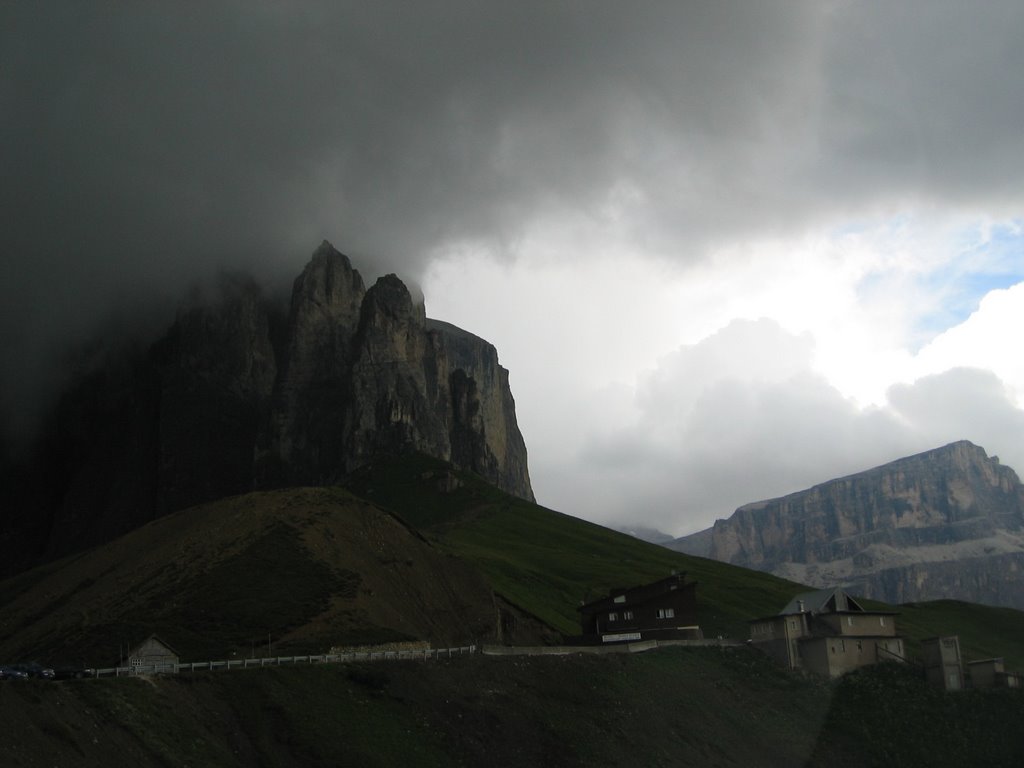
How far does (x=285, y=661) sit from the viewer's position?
65875mm

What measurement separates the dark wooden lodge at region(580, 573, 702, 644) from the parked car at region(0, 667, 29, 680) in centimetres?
6134

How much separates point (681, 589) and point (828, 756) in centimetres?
3799

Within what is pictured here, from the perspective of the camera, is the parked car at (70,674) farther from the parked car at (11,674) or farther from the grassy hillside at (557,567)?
the grassy hillside at (557,567)

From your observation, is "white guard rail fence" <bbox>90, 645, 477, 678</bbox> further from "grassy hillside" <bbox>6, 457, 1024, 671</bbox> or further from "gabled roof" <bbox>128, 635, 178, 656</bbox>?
"grassy hillside" <bbox>6, 457, 1024, 671</bbox>

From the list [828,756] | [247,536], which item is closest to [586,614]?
[247,536]

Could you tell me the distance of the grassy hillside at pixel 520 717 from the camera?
48719 mm

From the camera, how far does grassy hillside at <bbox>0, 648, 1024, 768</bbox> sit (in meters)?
48.7

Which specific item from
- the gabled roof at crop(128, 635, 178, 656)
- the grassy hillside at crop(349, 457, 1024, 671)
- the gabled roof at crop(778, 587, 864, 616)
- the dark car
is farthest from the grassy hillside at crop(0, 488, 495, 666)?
the gabled roof at crop(778, 587, 864, 616)

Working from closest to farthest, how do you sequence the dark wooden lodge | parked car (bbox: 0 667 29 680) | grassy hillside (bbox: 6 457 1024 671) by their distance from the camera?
parked car (bbox: 0 667 29 680) → grassy hillside (bbox: 6 457 1024 671) → the dark wooden lodge

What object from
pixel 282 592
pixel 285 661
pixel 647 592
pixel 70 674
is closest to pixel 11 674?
pixel 70 674

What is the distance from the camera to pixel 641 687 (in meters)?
75.1

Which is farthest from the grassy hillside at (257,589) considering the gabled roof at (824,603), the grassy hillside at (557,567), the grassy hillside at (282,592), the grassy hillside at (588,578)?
the gabled roof at (824,603)

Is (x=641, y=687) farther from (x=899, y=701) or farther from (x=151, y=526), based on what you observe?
(x=151, y=526)

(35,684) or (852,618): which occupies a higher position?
(852,618)
